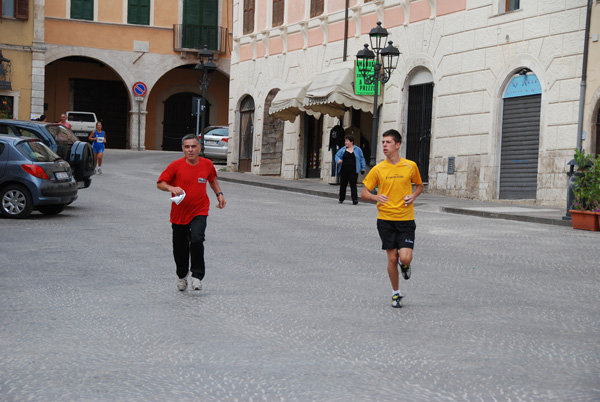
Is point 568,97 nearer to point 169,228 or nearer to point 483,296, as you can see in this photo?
point 169,228

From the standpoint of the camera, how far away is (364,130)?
31.2 metres

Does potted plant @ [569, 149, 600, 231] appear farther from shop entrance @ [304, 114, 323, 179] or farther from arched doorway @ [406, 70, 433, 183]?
shop entrance @ [304, 114, 323, 179]

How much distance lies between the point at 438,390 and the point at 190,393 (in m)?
1.33

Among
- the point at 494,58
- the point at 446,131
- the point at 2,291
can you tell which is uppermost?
the point at 494,58

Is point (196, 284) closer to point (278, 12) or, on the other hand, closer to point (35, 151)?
point (35, 151)

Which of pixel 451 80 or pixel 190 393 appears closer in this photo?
pixel 190 393

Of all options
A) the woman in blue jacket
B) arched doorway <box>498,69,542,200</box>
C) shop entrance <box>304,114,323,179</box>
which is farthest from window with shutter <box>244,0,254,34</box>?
the woman in blue jacket

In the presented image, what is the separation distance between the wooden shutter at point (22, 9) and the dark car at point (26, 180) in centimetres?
2769

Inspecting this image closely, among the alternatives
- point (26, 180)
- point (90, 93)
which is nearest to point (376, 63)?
point (26, 180)

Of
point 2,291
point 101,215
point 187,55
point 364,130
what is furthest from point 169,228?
point 187,55

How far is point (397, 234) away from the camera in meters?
9.02

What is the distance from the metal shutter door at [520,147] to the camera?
23.6 meters

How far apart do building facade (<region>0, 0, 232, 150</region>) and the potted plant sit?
30.2 metres

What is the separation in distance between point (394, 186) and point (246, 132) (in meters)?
29.3
